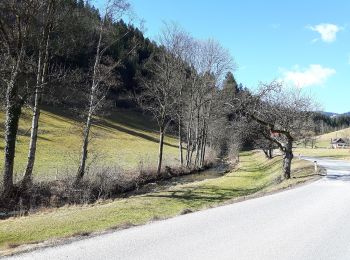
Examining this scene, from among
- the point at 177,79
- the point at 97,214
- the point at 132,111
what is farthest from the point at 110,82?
the point at 132,111

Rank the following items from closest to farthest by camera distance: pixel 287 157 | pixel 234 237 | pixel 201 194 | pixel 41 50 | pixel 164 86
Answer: pixel 234 237 < pixel 41 50 < pixel 201 194 < pixel 287 157 < pixel 164 86

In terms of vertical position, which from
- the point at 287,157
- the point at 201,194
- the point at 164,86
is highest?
the point at 164,86

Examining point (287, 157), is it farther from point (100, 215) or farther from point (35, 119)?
point (35, 119)

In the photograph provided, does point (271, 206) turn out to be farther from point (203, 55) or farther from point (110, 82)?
point (203, 55)

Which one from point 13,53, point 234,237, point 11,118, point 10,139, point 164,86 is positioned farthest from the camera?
point 164,86

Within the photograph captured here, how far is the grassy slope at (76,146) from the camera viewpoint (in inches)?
1507

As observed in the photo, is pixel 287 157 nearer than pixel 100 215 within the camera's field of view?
No

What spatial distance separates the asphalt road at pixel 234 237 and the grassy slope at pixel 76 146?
68.7ft

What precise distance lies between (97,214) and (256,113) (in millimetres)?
13757

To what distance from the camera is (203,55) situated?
4769 cm

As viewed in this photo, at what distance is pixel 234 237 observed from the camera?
32.6 ft

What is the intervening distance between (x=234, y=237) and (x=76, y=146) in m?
49.4

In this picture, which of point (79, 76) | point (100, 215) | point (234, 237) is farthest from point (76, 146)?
point (234, 237)

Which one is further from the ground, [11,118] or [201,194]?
[11,118]
